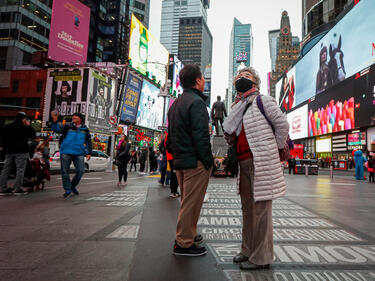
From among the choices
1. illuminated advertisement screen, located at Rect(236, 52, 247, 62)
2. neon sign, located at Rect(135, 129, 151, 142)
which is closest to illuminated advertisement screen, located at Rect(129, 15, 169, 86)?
neon sign, located at Rect(135, 129, 151, 142)

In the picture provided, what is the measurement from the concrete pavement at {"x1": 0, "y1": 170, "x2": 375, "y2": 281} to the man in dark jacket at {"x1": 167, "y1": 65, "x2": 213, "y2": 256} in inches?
7.5

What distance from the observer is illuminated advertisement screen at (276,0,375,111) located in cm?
2950

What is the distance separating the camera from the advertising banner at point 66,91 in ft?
103

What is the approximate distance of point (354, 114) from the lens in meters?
31.7

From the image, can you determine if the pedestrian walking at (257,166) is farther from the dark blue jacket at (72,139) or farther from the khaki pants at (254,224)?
the dark blue jacket at (72,139)

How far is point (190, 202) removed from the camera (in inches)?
97.1

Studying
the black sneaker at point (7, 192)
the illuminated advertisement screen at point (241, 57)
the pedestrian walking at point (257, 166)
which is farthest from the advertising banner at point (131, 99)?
the illuminated advertisement screen at point (241, 57)

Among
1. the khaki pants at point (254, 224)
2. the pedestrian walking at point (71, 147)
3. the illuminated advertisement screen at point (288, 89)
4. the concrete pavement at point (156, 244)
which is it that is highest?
the illuminated advertisement screen at point (288, 89)

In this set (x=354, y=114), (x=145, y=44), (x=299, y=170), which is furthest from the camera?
(x=145, y=44)

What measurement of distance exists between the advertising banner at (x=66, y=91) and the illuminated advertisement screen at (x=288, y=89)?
4211 centimetres

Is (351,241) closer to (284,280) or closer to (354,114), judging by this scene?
(284,280)

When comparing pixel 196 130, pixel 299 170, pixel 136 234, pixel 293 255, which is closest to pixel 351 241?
pixel 293 255

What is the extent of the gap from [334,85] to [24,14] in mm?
49871

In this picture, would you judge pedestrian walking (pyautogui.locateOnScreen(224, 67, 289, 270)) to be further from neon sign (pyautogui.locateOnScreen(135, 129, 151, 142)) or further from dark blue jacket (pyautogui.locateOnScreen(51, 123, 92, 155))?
neon sign (pyautogui.locateOnScreen(135, 129, 151, 142))
